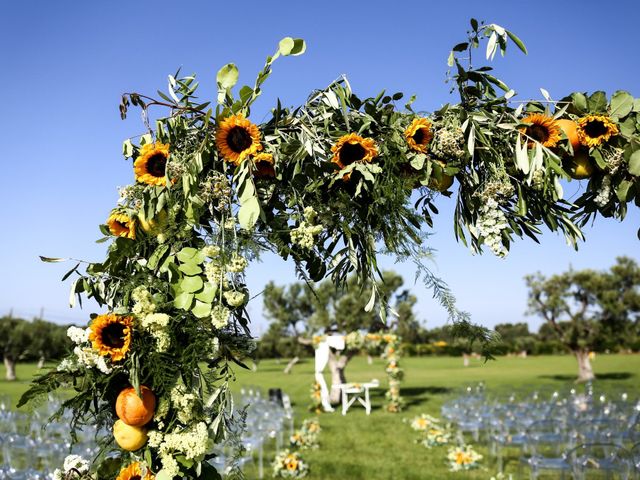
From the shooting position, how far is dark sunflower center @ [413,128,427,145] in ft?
6.56

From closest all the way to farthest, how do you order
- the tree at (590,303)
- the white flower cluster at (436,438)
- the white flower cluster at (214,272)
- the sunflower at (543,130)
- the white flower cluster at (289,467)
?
the white flower cluster at (214,272), the sunflower at (543,130), the white flower cluster at (289,467), the white flower cluster at (436,438), the tree at (590,303)

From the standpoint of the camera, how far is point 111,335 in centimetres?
175

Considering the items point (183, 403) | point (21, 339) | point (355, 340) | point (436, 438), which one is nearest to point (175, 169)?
point (183, 403)

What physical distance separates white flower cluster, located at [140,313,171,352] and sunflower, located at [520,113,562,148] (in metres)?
1.30

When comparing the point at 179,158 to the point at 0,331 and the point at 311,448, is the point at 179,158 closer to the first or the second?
the point at 311,448

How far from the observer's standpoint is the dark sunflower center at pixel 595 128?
2.10 m

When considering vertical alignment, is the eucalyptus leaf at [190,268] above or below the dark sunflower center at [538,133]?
below

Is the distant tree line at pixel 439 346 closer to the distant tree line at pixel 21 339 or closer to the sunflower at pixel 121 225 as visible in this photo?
the distant tree line at pixel 21 339

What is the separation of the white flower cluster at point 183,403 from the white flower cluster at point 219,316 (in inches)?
8.3

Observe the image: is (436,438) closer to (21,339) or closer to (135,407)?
(135,407)

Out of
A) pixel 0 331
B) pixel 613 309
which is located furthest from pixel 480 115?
pixel 0 331

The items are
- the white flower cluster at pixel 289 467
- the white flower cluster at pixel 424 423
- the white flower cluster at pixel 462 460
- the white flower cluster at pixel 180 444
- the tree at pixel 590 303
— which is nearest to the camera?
the white flower cluster at pixel 180 444

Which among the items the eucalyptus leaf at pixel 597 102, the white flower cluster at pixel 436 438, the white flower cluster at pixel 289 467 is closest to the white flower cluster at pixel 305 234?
the eucalyptus leaf at pixel 597 102

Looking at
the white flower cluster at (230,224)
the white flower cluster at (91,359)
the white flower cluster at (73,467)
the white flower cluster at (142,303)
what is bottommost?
the white flower cluster at (73,467)
